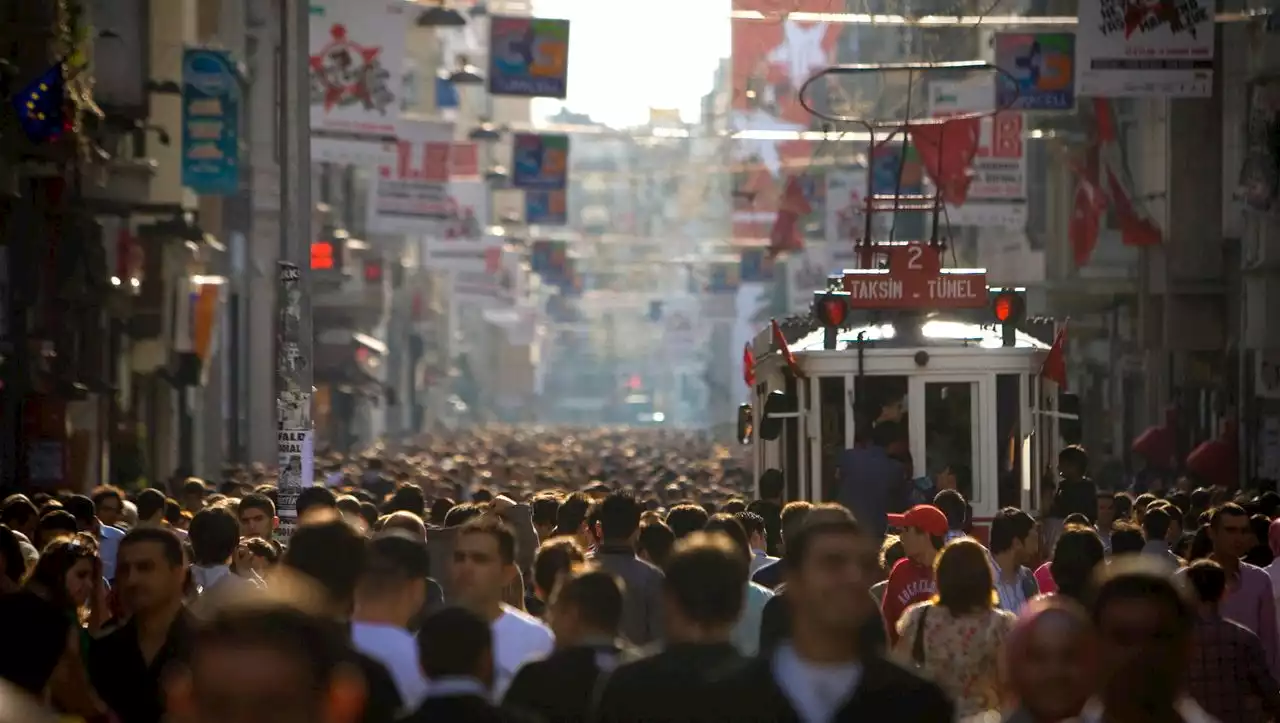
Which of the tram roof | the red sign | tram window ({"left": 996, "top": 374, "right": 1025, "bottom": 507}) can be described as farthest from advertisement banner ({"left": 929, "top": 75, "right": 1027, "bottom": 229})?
tram window ({"left": 996, "top": 374, "right": 1025, "bottom": 507})

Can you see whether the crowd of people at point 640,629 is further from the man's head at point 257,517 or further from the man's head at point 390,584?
the man's head at point 257,517

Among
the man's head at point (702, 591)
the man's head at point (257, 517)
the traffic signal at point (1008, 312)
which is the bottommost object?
the man's head at point (257, 517)

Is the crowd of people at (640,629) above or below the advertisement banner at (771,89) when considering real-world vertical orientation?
below

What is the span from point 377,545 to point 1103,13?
834 inches

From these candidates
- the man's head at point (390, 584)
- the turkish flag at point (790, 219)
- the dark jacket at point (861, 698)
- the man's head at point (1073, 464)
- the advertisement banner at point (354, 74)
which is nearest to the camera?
the dark jacket at point (861, 698)

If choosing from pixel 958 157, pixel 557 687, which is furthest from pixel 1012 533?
pixel 958 157

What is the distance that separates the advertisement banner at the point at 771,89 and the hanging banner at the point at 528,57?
3201 mm

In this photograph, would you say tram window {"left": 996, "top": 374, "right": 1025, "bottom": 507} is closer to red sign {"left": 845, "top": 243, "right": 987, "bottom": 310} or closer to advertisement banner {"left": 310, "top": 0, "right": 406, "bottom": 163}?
red sign {"left": 845, "top": 243, "right": 987, "bottom": 310}

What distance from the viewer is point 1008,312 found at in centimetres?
1803

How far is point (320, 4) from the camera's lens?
34.4 metres

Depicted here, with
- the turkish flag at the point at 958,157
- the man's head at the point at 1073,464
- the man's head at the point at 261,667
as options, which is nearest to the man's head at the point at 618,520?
the man's head at the point at 261,667

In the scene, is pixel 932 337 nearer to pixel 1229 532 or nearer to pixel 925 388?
pixel 925 388

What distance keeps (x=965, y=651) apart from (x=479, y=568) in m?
1.59

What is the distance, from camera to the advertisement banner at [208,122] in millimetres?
32688
